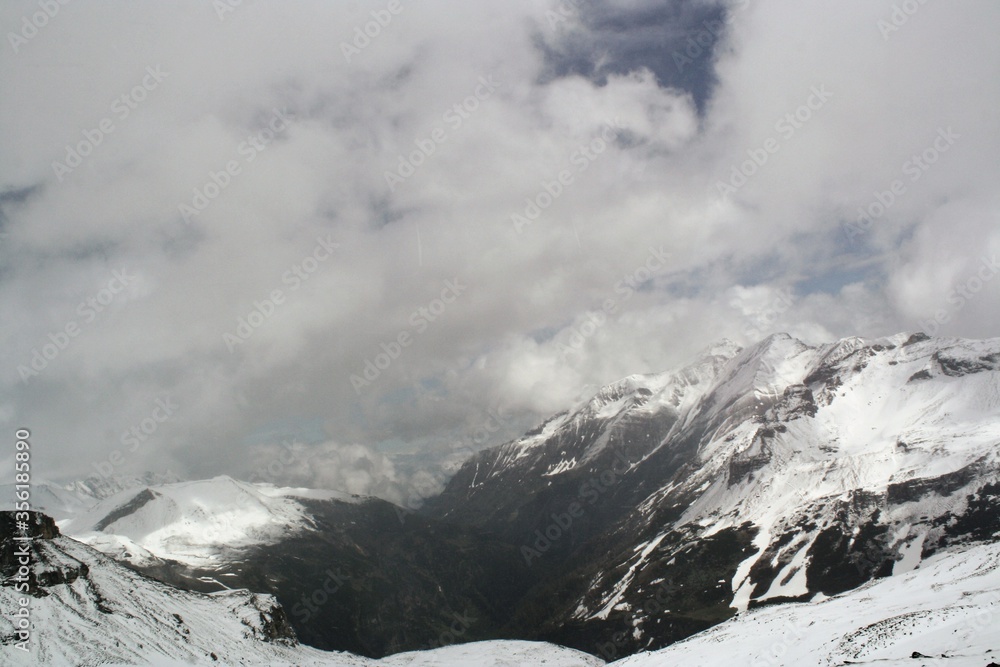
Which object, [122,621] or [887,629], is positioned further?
[122,621]

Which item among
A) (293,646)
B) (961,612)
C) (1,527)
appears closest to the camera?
(961,612)

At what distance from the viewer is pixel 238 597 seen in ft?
373

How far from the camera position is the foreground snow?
1727 inches

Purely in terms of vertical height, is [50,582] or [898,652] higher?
[898,652]

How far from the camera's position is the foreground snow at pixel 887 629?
43.9 m

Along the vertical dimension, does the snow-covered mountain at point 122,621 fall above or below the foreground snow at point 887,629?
below

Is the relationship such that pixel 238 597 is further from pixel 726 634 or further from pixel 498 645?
pixel 726 634

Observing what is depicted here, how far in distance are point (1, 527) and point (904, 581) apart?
139 metres

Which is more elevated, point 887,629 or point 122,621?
point 887,629

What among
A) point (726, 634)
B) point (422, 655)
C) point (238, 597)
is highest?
point (726, 634)

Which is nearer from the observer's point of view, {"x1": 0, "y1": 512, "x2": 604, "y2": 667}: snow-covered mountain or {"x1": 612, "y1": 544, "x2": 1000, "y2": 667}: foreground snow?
{"x1": 612, "y1": 544, "x2": 1000, "y2": 667}: foreground snow

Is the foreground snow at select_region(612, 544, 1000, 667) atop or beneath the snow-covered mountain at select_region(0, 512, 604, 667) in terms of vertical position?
atop

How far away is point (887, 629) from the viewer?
54.8 metres

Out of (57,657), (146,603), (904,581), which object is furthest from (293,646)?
(904,581)
